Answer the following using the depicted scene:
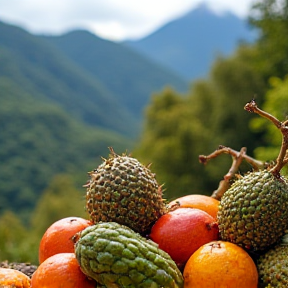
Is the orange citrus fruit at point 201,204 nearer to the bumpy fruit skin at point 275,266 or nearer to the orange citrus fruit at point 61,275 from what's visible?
the bumpy fruit skin at point 275,266

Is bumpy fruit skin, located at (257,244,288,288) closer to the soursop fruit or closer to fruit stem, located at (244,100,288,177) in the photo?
the soursop fruit

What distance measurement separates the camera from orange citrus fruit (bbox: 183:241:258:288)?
2.43 metres

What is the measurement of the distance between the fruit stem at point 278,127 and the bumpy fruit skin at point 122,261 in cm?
67

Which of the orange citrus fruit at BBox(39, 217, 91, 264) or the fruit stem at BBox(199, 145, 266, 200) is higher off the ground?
the fruit stem at BBox(199, 145, 266, 200)

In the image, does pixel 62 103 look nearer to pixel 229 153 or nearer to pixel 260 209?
pixel 229 153

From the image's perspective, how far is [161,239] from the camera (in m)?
2.68

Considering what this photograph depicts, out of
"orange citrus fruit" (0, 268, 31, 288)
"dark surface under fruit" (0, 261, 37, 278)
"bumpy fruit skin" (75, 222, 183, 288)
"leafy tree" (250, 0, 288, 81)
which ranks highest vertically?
"leafy tree" (250, 0, 288, 81)

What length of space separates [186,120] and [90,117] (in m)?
63.0

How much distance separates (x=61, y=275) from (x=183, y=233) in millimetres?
616

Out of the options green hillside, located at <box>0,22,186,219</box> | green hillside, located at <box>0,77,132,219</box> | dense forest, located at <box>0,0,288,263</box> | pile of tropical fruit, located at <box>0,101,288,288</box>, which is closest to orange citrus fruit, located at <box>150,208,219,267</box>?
pile of tropical fruit, located at <box>0,101,288,288</box>

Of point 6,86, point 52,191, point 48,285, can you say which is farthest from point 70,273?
point 6,86

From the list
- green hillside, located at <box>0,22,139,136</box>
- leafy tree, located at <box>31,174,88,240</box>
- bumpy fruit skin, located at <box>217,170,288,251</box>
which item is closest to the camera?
bumpy fruit skin, located at <box>217,170,288,251</box>

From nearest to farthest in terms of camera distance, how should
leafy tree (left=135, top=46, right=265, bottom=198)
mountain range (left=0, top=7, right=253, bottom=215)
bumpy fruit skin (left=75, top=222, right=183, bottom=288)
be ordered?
bumpy fruit skin (left=75, top=222, right=183, bottom=288)
leafy tree (left=135, top=46, right=265, bottom=198)
mountain range (left=0, top=7, right=253, bottom=215)

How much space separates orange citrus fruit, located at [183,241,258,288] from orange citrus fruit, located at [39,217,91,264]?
2.06 feet
